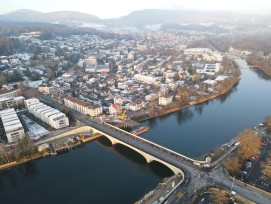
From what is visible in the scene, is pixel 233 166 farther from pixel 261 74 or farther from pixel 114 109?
pixel 261 74

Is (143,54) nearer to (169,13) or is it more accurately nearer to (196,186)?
(196,186)

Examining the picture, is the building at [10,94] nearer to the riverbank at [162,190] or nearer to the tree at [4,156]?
the tree at [4,156]

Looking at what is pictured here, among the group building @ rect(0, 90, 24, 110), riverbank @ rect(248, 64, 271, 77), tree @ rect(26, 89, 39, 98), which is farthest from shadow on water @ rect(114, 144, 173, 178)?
riverbank @ rect(248, 64, 271, 77)

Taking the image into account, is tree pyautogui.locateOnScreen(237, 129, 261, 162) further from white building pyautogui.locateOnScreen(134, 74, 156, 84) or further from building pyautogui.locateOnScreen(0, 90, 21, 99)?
building pyautogui.locateOnScreen(0, 90, 21, 99)

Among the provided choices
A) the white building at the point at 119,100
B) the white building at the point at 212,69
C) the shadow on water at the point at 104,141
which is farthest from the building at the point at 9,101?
the white building at the point at 212,69

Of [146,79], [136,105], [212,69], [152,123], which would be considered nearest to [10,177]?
[152,123]

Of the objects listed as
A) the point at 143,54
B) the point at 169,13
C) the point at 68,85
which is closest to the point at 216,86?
the point at 68,85
